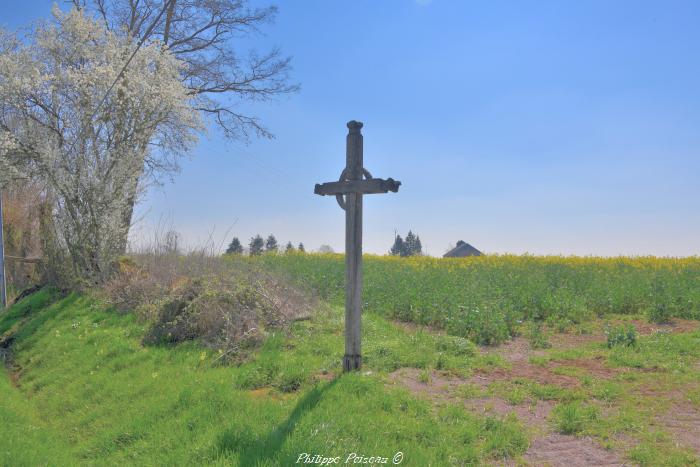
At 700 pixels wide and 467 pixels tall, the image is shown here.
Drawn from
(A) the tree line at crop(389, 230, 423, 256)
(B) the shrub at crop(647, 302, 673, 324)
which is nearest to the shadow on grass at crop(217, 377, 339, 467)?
(B) the shrub at crop(647, 302, 673, 324)

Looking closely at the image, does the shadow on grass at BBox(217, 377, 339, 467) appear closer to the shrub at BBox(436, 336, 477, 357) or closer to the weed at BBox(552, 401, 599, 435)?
the weed at BBox(552, 401, 599, 435)

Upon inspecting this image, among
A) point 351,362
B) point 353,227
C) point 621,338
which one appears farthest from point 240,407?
point 621,338

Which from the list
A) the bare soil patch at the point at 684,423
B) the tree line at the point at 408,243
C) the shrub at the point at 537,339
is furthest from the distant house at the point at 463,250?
the bare soil patch at the point at 684,423

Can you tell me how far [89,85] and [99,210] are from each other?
3.86 m

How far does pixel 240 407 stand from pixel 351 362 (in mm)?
1596

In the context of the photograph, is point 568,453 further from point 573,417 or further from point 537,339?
point 537,339

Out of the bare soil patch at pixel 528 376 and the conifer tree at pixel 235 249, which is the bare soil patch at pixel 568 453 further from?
the conifer tree at pixel 235 249

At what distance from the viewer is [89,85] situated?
599 inches

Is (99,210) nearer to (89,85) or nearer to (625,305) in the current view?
(89,85)

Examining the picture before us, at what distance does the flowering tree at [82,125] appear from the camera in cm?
1430

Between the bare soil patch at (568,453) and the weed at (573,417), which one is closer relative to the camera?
the bare soil patch at (568,453)

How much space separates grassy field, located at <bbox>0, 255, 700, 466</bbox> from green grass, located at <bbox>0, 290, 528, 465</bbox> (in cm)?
2

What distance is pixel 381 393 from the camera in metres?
5.34

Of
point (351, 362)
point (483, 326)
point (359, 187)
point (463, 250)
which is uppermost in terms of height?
point (463, 250)
